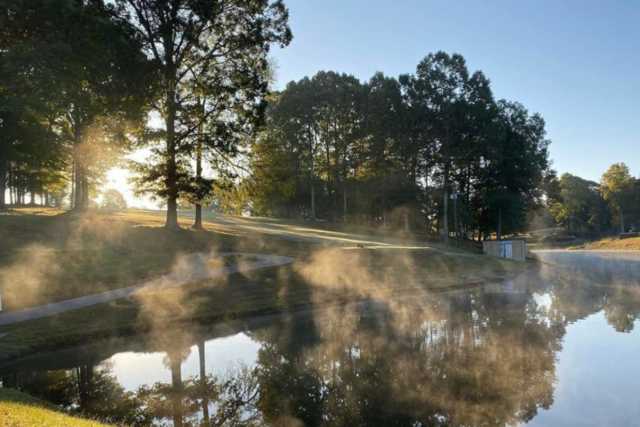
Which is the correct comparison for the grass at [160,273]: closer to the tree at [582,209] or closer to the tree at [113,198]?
the tree at [582,209]

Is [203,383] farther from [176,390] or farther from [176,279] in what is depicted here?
[176,279]

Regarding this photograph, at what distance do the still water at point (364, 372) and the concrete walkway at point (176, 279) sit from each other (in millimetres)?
3294

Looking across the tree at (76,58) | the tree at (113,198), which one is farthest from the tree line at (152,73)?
the tree at (113,198)

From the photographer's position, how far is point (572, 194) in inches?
4611

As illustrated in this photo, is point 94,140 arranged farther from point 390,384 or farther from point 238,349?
point 390,384

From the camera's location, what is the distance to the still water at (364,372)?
937 cm

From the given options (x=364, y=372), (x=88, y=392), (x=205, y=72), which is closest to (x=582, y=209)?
(x=205, y=72)

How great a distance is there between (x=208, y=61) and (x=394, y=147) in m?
33.8

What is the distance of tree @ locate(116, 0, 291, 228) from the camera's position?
27594 millimetres

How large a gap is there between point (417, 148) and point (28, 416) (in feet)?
167

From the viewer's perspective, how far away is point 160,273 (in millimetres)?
22594

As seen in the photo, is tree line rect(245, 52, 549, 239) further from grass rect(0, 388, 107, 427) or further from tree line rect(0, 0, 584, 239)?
grass rect(0, 388, 107, 427)

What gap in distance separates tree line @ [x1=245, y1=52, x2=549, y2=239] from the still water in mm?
33221

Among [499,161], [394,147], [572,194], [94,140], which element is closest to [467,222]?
[499,161]
